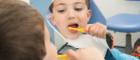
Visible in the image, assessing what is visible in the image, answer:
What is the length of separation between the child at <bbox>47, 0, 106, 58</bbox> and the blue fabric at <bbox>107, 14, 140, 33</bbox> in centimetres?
130

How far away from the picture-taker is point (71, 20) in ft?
2.51

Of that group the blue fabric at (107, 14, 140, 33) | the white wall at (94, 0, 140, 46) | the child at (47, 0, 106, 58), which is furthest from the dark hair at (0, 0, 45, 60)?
the white wall at (94, 0, 140, 46)

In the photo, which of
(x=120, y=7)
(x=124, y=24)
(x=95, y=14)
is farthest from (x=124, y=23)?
(x=95, y=14)

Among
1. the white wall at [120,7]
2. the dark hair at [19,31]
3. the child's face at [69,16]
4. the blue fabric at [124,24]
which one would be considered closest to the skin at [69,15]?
the child's face at [69,16]

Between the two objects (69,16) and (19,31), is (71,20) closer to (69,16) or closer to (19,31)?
(69,16)

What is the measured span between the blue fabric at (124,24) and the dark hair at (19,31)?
5.41 feet

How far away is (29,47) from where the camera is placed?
0.44m

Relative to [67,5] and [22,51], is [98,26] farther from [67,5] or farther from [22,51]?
[22,51]

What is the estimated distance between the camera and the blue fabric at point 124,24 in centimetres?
209

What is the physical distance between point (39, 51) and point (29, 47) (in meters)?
0.02

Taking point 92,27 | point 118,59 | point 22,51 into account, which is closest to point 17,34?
point 22,51

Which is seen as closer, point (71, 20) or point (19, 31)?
point (19, 31)

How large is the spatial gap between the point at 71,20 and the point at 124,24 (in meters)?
1.43

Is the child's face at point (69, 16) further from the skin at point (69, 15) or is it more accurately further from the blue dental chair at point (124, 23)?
the blue dental chair at point (124, 23)
